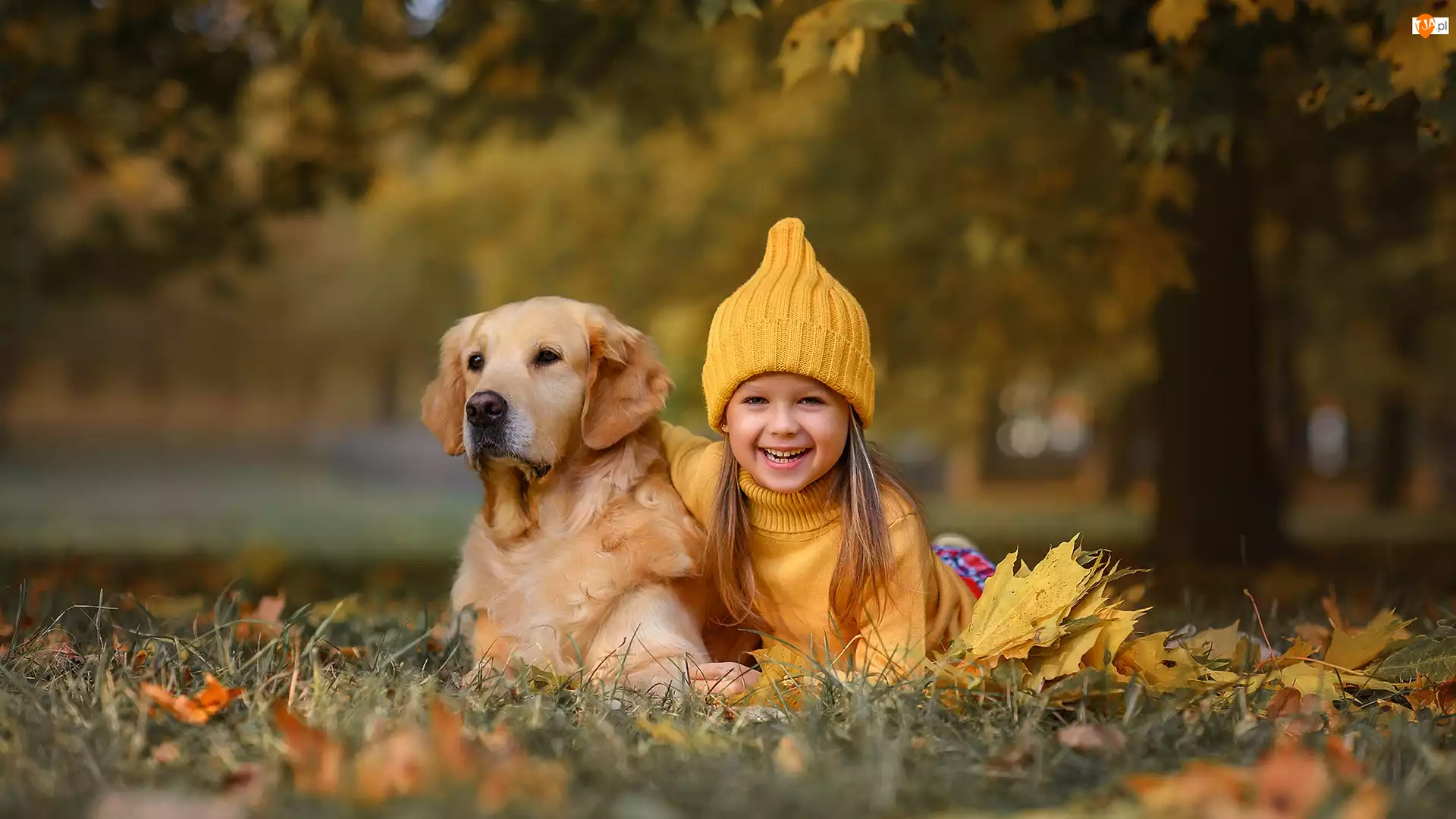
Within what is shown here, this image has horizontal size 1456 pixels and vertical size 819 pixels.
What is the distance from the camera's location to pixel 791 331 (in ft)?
9.27

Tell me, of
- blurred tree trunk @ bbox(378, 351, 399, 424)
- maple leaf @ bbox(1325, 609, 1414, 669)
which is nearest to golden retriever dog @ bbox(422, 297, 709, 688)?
maple leaf @ bbox(1325, 609, 1414, 669)

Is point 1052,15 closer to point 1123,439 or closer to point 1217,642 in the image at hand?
point 1217,642

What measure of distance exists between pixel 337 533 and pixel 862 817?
10212mm

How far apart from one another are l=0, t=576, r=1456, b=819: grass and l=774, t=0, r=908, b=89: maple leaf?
1.94m

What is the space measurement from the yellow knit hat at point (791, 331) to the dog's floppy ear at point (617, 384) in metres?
0.16

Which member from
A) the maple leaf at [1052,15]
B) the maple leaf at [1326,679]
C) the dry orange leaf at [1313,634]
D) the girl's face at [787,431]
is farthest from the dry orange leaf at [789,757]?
the maple leaf at [1052,15]

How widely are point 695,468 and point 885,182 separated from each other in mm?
6382

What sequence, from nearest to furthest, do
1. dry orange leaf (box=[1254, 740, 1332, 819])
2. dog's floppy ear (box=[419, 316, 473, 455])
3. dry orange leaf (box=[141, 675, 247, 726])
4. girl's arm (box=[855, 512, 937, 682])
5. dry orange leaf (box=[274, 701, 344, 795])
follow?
dry orange leaf (box=[1254, 740, 1332, 819]), dry orange leaf (box=[274, 701, 344, 795]), dry orange leaf (box=[141, 675, 247, 726]), girl's arm (box=[855, 512, 937, 682]), dog's floppy ear (box=[419, 316, 473, 455])

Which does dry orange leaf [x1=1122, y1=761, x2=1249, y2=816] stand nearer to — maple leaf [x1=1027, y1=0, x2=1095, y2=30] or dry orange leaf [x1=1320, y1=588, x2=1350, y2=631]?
dry orange leaf [x1=1320, y1=588, x2=1350, y2=631]

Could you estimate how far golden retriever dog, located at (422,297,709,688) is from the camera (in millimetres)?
2906

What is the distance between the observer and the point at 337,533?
11.2 meters

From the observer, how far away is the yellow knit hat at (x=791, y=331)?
283cm

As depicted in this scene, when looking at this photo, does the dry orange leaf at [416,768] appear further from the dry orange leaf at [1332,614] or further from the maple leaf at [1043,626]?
the dry orange leaf at [1332,614]

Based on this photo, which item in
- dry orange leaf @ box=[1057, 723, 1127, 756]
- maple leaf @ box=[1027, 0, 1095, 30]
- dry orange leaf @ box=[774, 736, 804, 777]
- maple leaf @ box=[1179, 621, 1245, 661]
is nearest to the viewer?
dry orange leaf @ box=[774, 736, 804, 777]
